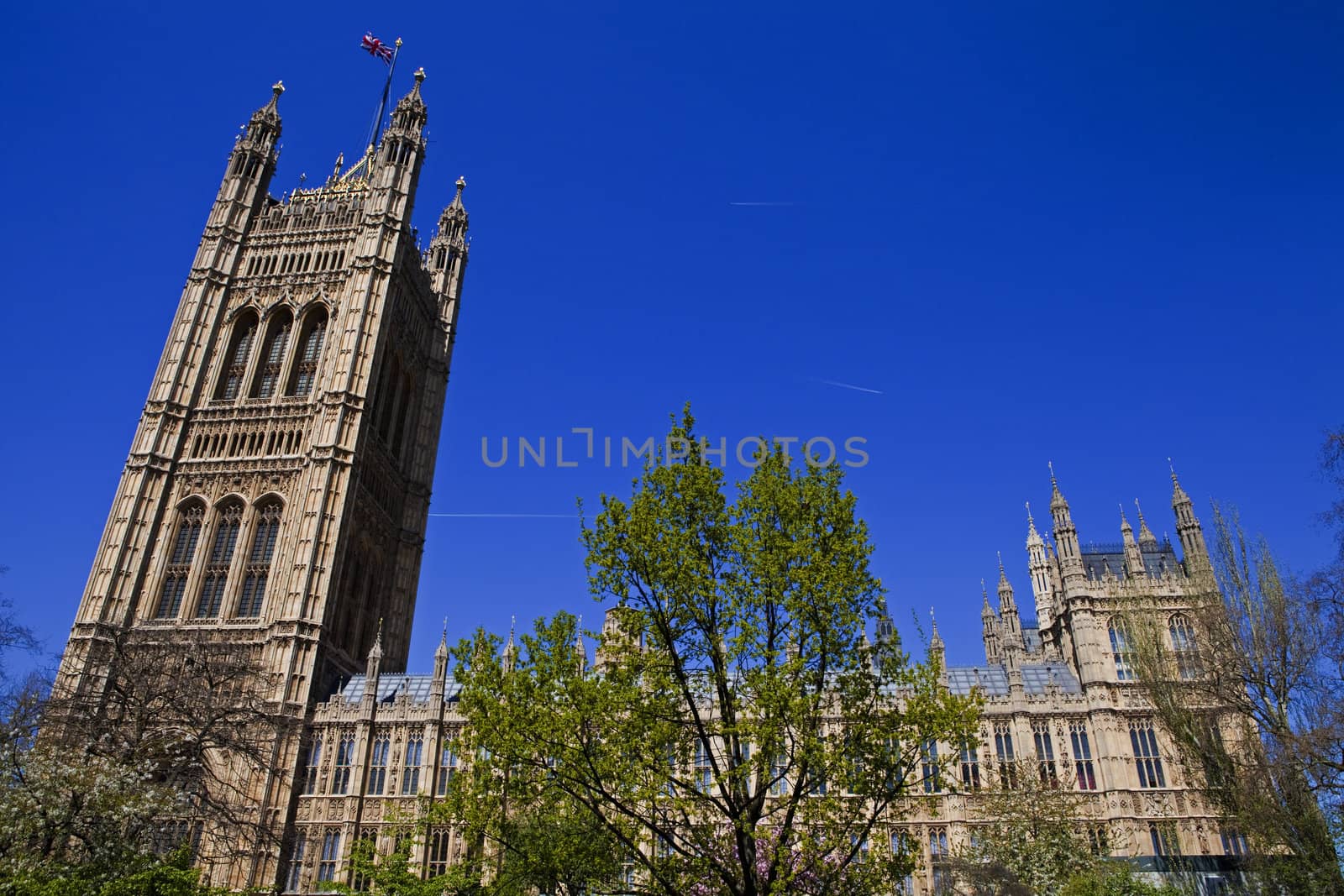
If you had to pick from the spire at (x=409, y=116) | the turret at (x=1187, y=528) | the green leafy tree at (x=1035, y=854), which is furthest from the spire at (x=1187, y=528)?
the spire at (x=409, y=116)

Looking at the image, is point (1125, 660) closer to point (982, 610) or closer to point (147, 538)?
point (982, 610)

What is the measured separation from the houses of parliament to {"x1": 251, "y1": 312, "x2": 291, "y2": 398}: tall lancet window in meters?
0.18

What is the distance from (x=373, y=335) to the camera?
55688 millimetres

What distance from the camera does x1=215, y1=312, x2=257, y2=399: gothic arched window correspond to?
55625 mm

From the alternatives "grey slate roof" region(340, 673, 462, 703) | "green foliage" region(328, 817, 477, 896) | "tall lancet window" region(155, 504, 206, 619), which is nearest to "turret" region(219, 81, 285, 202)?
"tall lancet window" region(155, 504, 206, 619)

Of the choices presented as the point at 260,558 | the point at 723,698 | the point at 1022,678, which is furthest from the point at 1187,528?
the point at 260,558

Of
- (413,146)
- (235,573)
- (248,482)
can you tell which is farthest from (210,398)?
(413,146)

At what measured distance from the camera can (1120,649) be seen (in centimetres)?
4191

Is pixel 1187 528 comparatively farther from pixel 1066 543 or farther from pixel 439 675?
pixel 439 675

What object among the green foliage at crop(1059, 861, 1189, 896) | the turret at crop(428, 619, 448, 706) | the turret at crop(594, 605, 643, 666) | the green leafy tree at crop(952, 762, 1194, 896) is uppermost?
the turret at crop(428, 619, 448, 706)

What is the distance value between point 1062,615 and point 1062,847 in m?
17.1

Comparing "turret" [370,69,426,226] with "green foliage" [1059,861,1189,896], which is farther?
"turret" [370,69,426,226]

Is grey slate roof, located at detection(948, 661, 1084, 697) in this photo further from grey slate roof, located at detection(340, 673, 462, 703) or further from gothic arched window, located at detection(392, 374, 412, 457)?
gothic arched window, located at detection(392, 374, 412, 457)

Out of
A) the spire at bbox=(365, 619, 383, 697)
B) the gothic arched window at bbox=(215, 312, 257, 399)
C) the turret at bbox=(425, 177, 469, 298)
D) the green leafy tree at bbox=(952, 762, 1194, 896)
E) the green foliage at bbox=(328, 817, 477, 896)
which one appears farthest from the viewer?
the turret at bbox=(425, 177, 469, 298)
